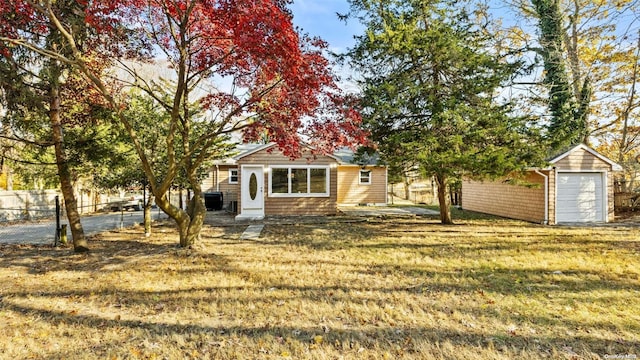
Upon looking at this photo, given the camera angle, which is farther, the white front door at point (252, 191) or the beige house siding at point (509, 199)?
the white front door at point (252, 191)

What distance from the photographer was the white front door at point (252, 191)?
14328 millimetres

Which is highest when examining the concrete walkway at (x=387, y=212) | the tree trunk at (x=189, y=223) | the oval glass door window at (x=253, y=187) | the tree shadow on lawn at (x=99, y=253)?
the oval glass door window at (x=253, y=187)

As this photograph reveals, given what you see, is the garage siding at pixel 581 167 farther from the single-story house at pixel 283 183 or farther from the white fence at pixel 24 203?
the white fence at pixel 24 203

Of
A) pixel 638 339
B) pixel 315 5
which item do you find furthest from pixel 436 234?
pixel 315 5

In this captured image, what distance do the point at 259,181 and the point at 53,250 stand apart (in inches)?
301

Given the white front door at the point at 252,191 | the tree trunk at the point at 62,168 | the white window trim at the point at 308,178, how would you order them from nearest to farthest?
the tree trunk at the point at 62,168
the white front door at the point at 252,191
the white window trim at the point at 308,178

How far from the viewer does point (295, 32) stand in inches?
227

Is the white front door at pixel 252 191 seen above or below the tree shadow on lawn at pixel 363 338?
above

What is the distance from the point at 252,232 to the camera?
10.2 m

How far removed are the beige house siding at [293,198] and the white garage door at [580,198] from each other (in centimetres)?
863

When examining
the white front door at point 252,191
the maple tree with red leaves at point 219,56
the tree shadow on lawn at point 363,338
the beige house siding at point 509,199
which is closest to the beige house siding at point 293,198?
the white front door at point 252,191

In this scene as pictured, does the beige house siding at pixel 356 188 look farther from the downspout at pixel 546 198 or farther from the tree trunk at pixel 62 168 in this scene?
the tree trunk at pixel 62 168

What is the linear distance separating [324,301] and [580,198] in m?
12.5

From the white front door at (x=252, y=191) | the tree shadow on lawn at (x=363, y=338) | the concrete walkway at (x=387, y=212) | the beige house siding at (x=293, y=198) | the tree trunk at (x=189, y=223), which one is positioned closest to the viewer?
the tree shadow on lawn at (x=363, y=338)
